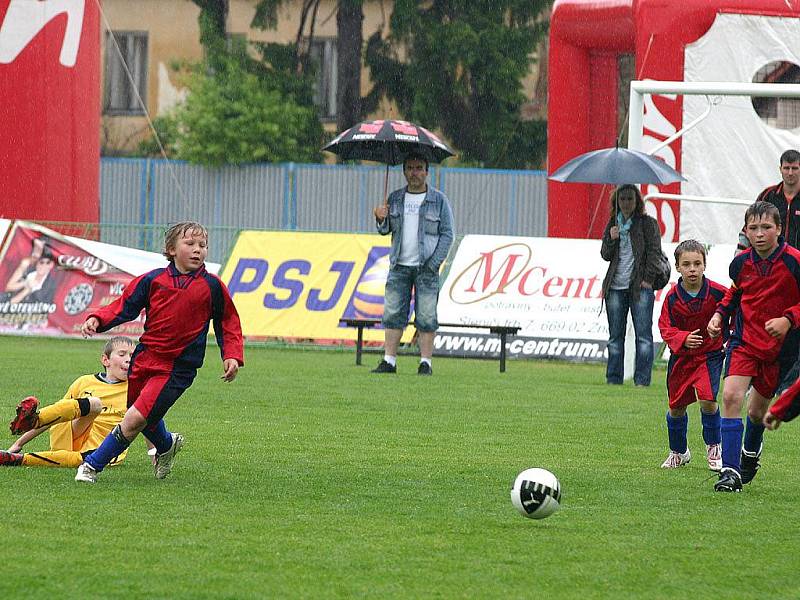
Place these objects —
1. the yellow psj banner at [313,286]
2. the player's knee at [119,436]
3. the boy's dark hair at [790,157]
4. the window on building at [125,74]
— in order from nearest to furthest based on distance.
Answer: the player's knee at [119,436] < the boy's dark hair at [790,157] < the yellow psj banner at [313,286] < the window on building at [125,74]

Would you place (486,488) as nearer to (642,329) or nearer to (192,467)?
(192,467)

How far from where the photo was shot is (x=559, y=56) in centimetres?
2364

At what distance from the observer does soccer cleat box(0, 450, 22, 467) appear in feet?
28.8

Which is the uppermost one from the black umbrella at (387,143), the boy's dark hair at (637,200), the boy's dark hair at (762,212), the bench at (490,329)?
the black umbrella at (387,143)

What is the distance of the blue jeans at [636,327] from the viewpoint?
1532cm

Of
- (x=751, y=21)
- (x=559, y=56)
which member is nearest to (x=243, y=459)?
(x=751, y=21)

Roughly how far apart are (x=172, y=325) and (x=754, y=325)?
3.05 m

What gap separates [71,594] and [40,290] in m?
15.5

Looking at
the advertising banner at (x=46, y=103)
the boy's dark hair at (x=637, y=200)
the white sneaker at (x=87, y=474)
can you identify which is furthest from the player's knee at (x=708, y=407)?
the advertising banner at (x=46, y=103)

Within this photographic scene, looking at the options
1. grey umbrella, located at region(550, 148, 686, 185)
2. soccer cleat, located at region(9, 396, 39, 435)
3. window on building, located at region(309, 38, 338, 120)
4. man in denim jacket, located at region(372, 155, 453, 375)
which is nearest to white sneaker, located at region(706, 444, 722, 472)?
soccer cleat, located at region(9, 396, 39, 435)

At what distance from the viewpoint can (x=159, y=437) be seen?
8.51 m

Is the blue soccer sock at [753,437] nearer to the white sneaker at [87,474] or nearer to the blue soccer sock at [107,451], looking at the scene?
the blue soccer sock at [107,451]

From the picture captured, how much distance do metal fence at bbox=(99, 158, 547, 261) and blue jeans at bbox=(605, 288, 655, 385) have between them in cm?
1939

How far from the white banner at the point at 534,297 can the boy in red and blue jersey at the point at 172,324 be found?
10688mm
